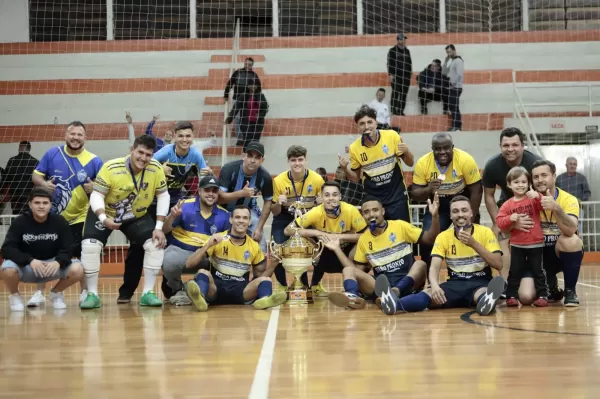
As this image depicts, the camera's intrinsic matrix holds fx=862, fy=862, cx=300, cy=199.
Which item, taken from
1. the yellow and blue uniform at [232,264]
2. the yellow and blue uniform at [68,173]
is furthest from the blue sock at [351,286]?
the yellow and blue uniform at [68,173]

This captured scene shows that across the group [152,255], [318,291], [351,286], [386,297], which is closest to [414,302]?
[386,297]

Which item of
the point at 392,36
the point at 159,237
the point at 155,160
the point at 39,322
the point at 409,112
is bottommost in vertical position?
the point at 39,322

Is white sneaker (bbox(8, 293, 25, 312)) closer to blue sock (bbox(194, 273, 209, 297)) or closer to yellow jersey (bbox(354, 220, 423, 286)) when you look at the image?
blue sock (bbox(194, 273, 209, 297))

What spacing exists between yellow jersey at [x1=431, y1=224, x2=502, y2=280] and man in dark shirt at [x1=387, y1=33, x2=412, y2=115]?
370 inches

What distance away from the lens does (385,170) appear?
7938 millimetres

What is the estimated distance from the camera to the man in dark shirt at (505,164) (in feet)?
24.0

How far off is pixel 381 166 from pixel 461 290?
158cm

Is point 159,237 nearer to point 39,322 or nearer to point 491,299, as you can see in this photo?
point 39,322

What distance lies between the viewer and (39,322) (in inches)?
257

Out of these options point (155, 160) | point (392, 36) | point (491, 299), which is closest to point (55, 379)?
point (491, 299)

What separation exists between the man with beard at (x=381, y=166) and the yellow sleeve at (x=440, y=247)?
3.40ft

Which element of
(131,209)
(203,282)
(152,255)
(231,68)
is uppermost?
(231,68)

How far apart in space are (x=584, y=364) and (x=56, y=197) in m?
5.35

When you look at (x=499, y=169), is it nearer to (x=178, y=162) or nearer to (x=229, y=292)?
(x=229, y=292)
